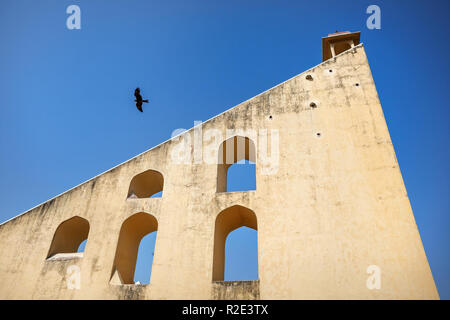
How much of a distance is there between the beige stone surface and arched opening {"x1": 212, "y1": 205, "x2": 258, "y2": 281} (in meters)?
0.20

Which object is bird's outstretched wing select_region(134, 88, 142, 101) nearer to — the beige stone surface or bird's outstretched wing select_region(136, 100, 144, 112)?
bird's outstretched wing select_region(136, 100, 144, 112)

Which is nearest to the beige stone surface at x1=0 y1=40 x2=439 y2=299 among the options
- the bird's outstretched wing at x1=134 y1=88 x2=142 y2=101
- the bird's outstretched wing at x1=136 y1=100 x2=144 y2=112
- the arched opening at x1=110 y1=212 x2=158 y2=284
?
the arched opening at x1=110 y1=212 x2=158 y2=284

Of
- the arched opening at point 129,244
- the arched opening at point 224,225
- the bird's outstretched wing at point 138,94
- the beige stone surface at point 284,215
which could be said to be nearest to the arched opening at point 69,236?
the beige stone surface at point 284,215

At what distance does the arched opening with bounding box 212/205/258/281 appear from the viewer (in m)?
7.73

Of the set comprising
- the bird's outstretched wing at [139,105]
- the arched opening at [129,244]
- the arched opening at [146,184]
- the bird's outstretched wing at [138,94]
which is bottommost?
the arched opening at [129,244]

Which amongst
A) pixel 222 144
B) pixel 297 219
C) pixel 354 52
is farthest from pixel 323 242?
pixel 354 52

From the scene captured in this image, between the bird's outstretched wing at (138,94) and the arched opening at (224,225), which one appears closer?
the arched opening at (224,225)

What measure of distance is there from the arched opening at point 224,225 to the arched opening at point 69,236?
3867 millimetres

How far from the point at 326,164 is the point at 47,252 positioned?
769cm

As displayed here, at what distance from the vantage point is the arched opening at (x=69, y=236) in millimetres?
8773

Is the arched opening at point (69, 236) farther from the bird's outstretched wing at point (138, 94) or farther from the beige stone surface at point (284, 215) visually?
the bird's outstretched wing at point (138, 94)
